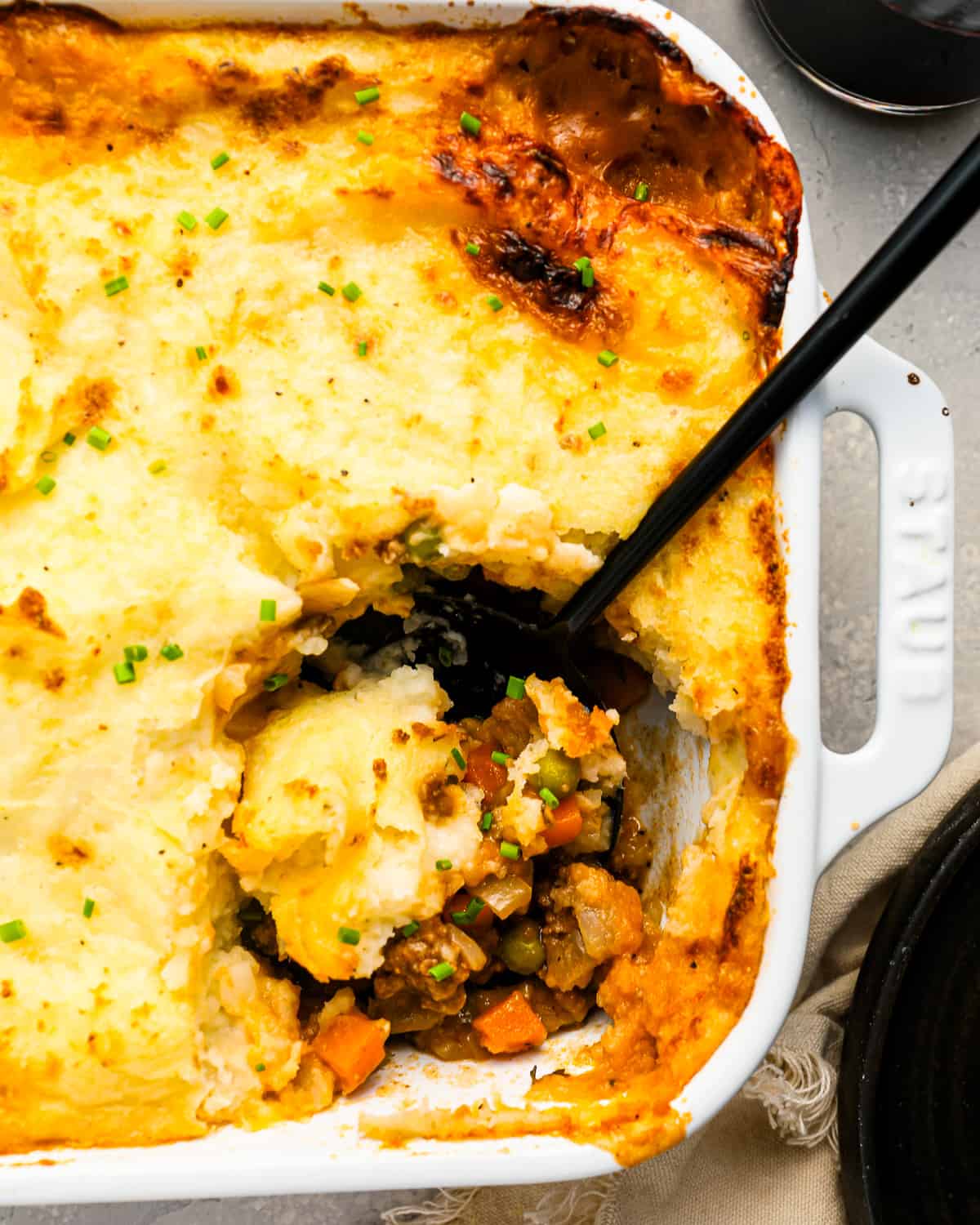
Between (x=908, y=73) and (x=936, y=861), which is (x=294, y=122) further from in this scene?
(x=936, y=861)

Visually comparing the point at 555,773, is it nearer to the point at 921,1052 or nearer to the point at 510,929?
the point at 510,929

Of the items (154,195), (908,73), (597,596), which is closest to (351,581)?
(597,596)

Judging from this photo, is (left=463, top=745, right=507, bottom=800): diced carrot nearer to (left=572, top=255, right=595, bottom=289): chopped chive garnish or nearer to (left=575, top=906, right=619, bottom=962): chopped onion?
(left=575, top=906, right=619, bottom=962): chopped onion

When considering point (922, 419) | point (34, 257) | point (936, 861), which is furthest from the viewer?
point (936, 861)

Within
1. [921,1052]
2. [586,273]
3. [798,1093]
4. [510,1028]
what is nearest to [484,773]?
[510,1028]

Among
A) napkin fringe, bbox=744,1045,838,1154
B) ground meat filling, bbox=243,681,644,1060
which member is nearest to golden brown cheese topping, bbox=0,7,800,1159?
ground meat filling, bbox=243,681,644,1060

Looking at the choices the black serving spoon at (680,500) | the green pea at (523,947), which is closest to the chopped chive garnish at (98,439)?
the black serving spoon at (680,500)

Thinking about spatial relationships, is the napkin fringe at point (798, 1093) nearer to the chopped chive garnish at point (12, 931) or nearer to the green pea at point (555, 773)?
the green pea at point (555, 773)
